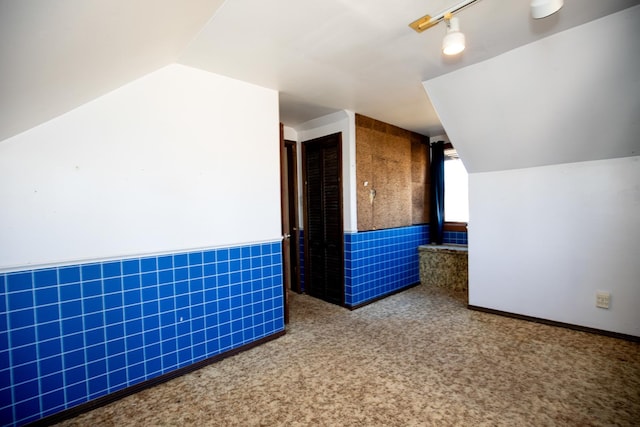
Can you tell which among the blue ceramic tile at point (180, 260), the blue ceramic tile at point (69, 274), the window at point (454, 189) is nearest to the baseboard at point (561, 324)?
the window at point (454, 189)

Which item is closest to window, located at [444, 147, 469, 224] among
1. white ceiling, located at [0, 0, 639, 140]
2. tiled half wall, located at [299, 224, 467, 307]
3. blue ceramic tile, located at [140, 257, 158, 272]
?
tiled half wall, located at [299, 224, 467, 307]

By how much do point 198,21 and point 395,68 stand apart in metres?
1.51

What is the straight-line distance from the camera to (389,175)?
4.03 meters

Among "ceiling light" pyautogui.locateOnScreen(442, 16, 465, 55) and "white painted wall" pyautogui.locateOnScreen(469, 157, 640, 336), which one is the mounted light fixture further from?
"white painted wall" pyautogui.locateOnScreen(469, 157, 640, 336)

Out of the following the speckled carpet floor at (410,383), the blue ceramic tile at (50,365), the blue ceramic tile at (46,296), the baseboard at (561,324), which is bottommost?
the speckled carpet floor at (410,383)

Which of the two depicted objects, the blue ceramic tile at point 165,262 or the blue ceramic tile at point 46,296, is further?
the blue ceramic tile at point 165,262

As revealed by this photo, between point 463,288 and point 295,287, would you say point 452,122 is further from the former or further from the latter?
point 295,287

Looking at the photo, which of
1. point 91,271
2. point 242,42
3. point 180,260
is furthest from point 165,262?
point 242,42

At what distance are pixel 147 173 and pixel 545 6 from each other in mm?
2592

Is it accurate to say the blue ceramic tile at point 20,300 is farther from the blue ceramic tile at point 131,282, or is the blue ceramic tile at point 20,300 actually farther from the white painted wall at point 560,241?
the white painted wall at point 560,241

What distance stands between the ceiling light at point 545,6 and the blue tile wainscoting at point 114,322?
2.46 meters

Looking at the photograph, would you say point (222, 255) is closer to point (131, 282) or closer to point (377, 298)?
point (131, 282)

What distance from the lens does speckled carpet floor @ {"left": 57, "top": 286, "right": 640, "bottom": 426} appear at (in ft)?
5.60

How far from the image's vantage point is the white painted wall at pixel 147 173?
66.9 inches
